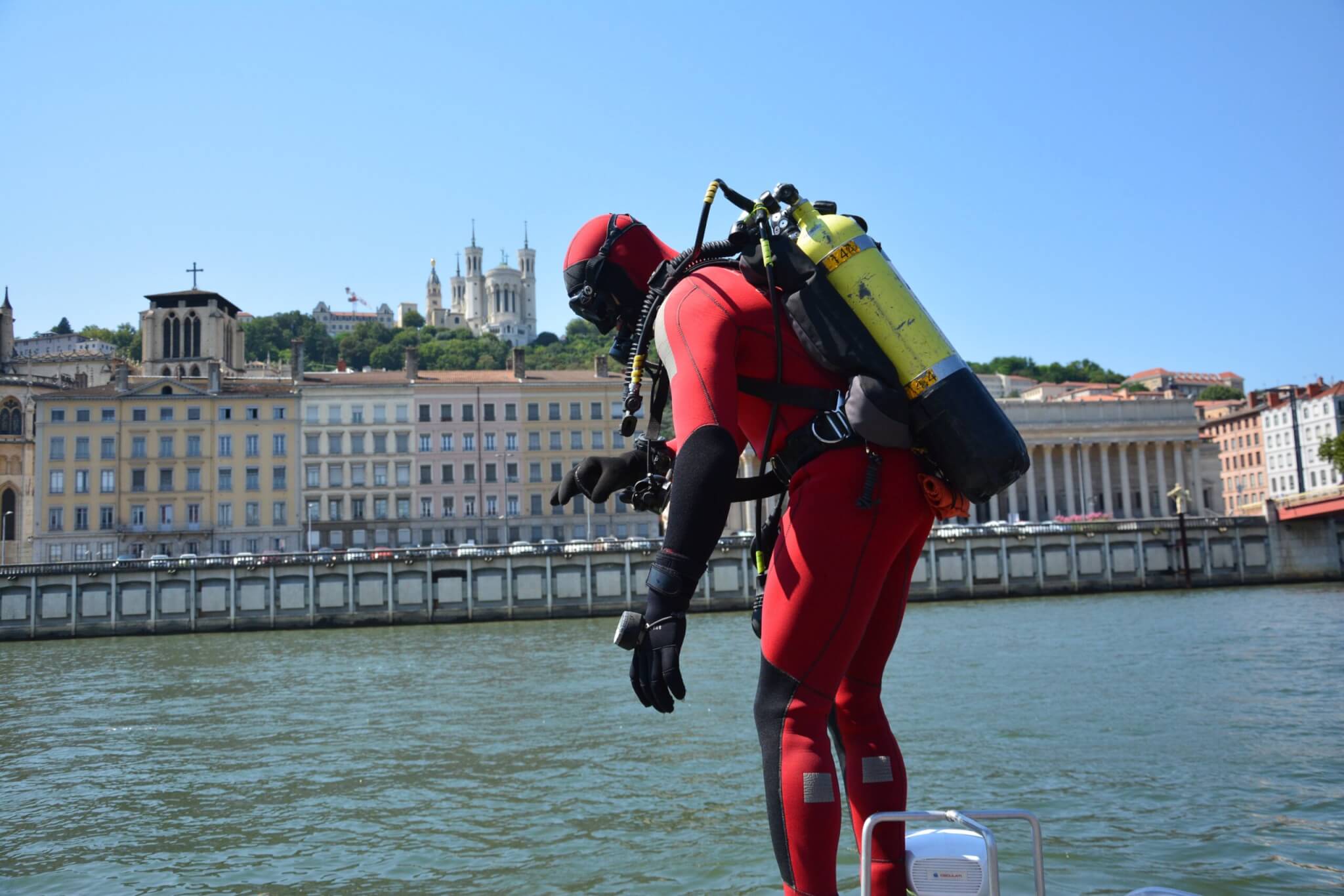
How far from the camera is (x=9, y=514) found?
93.1m

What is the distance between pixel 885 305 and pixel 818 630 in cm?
87

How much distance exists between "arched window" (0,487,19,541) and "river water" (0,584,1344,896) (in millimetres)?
87876

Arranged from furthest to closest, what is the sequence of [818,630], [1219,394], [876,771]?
[1219,394] → [876,771] → [818,630]

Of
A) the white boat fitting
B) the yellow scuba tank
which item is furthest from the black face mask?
the white boat fitting

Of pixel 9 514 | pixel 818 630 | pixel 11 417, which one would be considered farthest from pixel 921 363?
pixel 11 417

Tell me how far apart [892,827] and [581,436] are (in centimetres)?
7595

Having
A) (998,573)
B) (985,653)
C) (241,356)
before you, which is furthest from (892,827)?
(241,356)

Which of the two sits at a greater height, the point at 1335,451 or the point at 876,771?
the point at 1335,451

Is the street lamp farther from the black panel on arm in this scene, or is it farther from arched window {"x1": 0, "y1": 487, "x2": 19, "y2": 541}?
the black panel on arm

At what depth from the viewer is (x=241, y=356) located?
353 ft

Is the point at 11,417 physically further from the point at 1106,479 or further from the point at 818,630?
the point at 818,630

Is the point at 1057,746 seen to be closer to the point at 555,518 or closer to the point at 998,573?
the point at 998,573

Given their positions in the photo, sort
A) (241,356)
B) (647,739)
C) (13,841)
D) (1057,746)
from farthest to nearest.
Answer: (241,356) < (647,739) < (1057,746) < (13,841)

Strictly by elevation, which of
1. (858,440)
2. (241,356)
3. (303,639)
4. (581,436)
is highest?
(241,356)
